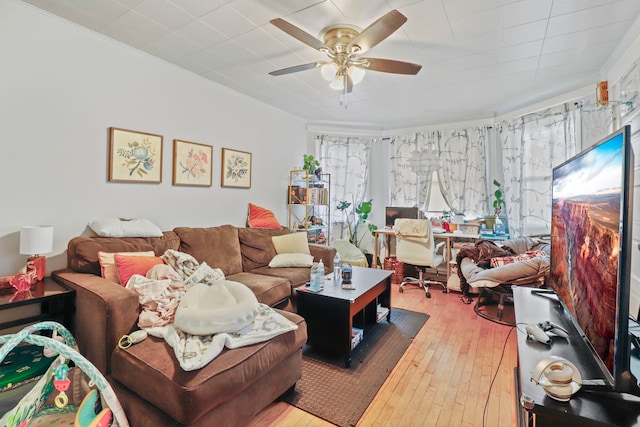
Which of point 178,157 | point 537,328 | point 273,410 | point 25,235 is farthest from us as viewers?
point 178,157

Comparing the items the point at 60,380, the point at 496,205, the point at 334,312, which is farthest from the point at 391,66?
the point at 496,205

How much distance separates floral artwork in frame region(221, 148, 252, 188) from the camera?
3.52 metres

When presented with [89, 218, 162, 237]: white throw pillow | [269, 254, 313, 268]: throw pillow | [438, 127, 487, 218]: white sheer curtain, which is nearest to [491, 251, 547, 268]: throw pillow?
[438, 127, 487, 218]: white sheer curtain

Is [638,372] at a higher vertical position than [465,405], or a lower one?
higher

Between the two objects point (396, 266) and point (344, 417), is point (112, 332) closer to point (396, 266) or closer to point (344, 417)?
point (344, 417)

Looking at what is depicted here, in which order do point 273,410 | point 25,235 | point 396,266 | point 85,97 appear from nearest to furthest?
point 273,410
point 25,235
point 85,97
point 396,266

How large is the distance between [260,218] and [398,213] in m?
2.16

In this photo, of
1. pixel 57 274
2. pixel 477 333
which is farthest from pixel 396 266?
pixel 57 274

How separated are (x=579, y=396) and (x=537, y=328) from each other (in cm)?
47

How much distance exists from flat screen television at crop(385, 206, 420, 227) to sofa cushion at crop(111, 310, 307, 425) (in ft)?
11.2

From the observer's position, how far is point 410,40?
241 cm

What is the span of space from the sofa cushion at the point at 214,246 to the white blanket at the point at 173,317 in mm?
442

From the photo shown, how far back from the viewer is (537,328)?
1393 mm

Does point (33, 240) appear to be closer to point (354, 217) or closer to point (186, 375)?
point (186, 375)
